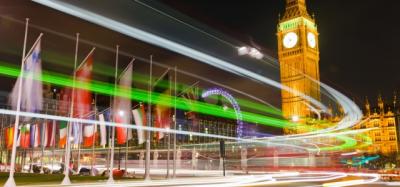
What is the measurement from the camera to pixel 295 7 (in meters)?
151

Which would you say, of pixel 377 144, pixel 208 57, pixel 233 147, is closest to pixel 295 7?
pixel 377 144

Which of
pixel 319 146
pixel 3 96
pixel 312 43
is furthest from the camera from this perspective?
pixel 312 43

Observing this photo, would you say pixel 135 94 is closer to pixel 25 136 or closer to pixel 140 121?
pixel 25 136

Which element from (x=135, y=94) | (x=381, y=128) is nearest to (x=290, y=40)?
(x=381, y=128)

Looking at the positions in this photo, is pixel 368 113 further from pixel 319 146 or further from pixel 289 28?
pixel 319 146

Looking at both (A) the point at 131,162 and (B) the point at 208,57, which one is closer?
(B) the point at 208,57

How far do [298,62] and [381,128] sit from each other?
32.4 m

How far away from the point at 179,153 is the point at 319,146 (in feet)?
69.5

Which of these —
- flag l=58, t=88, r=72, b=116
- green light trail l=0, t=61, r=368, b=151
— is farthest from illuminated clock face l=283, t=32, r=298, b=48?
flag l=58, t=88, r=72, b=116

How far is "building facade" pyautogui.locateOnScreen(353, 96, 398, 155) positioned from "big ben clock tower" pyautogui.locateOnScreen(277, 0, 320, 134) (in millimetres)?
18554

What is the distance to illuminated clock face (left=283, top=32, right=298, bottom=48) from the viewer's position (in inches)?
5516

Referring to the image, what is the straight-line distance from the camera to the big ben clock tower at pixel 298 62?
5340 inches

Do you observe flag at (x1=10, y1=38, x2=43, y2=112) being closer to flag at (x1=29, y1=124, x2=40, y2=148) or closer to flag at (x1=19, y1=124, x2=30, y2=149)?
flag at (x1=29, y1=124, x2=40, y2=148)

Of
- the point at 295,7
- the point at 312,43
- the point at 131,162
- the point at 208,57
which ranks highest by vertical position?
the point at 295,7
